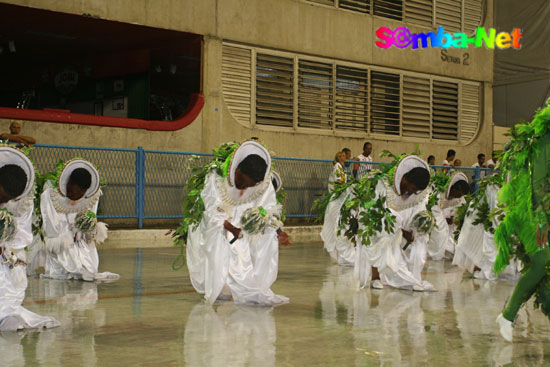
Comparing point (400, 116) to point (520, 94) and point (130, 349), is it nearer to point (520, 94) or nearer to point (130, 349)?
point (520, 94)

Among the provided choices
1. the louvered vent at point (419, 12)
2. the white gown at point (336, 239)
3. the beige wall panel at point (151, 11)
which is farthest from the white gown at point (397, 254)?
the louvered vent at point (419, 12)

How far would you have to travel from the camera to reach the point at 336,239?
1339cm

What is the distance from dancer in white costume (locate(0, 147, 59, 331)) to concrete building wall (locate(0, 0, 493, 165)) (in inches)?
382

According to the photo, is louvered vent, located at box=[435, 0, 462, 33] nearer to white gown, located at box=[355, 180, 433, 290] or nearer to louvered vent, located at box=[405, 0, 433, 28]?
louvered vent, located at box=[405, 0, 433, 28]

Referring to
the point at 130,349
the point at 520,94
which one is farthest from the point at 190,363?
the point at 520,94

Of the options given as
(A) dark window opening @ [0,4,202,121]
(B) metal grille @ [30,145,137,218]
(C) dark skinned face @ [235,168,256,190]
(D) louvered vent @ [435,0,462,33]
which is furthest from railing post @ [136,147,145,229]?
(D) louvered vent @ [435,0,462,33]

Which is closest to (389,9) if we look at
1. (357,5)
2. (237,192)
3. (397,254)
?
(357,5)

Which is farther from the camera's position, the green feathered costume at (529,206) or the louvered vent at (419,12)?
the louvered vent at (419,12)

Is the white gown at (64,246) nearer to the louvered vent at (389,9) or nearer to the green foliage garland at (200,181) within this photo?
the green foliage garland at (200,181)

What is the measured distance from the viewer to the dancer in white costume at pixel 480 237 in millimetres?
11641

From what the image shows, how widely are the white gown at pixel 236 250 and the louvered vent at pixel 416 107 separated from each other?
1608 centimetres

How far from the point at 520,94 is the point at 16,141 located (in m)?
20.9

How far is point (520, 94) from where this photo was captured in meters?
29.7

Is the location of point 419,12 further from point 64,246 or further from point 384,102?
point 64,246
